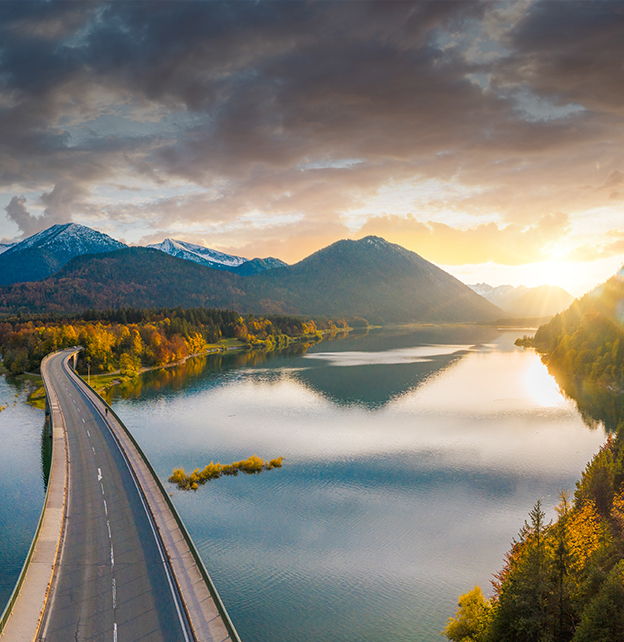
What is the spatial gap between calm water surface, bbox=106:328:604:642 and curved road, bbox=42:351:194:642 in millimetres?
6348

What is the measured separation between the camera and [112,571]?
92.8ft

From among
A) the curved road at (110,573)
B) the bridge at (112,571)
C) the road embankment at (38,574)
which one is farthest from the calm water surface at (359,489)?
the road embankment at (38,574)

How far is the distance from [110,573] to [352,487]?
2866 centimetres

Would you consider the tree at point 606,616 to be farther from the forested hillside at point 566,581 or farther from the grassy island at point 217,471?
the grassy island at point 217,471

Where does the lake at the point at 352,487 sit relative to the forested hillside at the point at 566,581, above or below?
below

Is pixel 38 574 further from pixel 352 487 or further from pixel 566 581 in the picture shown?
pixel 352 487

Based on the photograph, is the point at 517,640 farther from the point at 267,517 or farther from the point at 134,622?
the point at 267,517

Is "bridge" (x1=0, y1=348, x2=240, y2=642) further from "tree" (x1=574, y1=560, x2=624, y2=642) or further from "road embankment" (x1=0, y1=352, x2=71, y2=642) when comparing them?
"tree" (x1=574, y1=560, x2=624, y2=642)

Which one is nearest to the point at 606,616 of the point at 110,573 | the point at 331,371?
the point at 110,573

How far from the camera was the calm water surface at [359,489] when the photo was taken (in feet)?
104

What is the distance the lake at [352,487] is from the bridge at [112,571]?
5325mm

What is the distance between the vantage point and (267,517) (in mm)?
43469

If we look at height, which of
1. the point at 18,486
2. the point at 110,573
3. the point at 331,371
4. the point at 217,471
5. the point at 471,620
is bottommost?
the point at 471,620

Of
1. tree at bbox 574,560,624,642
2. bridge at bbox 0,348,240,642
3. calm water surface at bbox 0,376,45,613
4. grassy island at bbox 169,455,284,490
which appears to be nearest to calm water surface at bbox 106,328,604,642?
grassy island at bbox 169,455,284,490
